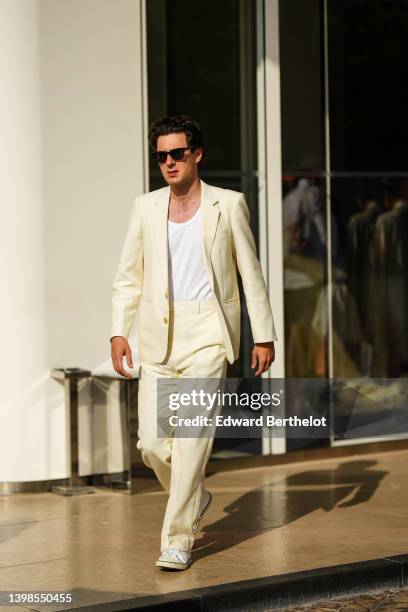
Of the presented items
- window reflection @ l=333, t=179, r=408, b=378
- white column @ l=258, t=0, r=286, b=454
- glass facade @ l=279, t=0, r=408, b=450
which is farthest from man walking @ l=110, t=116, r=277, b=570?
window reflection @ l=333, t=179, r=408, b=378

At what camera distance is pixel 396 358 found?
1168 cm

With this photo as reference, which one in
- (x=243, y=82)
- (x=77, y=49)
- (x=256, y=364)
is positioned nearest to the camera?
(x=256, y=364)

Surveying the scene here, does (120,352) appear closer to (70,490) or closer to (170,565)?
(170,565)

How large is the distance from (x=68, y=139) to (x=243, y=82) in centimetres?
171

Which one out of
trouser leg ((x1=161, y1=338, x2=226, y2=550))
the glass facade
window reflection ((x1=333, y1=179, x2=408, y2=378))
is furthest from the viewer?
window reflection ((x1=333, y1=179, x2=408, y2=378))

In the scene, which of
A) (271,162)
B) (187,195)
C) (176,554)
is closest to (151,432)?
(176,554)

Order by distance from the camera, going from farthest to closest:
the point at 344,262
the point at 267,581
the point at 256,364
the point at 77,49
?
the point at 344,262 → the point at 77,49 → the point at 256,364 → the point at 267,581

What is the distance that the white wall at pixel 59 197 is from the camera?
9102 millimetres

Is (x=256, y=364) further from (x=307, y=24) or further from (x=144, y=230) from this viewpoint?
(x=307, y=24)

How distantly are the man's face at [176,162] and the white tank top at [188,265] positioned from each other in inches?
7.5

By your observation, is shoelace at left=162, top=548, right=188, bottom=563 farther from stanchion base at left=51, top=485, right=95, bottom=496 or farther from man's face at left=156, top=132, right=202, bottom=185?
stanchion base at left=51, top=485, right=95, bottom=496

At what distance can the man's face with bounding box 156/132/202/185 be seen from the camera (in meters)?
6.90

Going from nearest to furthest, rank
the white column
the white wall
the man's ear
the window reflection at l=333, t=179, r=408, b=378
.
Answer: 1. the man's ear
2. the white wall
3. the white column
4. the window reflection at l=333, t=179, r=408, b=378

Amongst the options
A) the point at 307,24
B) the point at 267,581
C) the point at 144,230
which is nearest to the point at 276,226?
the point at 307,24
